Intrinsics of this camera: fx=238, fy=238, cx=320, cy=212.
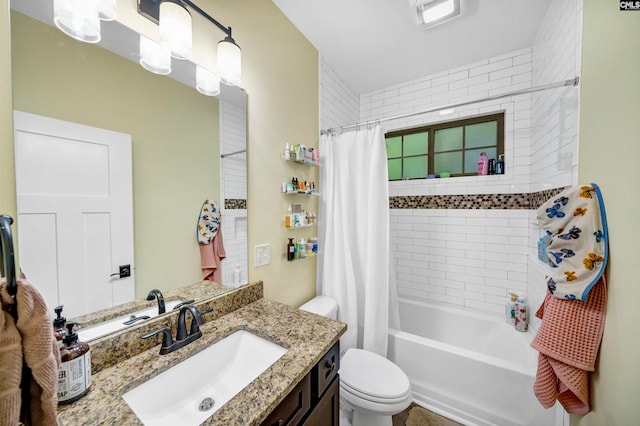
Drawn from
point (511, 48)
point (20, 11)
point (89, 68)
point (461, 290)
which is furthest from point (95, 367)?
point (511, 48)

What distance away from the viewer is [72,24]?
2.51 ft

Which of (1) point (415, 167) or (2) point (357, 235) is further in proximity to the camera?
(1) point (415, 167)

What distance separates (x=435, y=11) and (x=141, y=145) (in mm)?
1915

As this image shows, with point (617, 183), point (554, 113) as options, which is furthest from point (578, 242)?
point (554, 113)

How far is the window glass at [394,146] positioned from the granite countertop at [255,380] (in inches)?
84.3

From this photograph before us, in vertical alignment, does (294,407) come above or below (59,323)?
below

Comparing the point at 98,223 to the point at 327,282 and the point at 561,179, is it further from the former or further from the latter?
the point at 561,179

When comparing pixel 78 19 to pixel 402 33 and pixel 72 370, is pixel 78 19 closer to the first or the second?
pixel 72 370

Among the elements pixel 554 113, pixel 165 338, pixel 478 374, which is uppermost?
pixel 554 113

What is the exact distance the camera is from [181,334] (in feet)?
3.10

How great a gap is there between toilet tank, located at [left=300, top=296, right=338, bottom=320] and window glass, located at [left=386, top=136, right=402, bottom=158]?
5.79 ft

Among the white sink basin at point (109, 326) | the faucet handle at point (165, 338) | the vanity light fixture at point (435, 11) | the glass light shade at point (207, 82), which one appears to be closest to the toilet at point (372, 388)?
the faucet handle at point (165, 338)

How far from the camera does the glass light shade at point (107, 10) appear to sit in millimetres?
801

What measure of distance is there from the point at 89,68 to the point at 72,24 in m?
0.13
